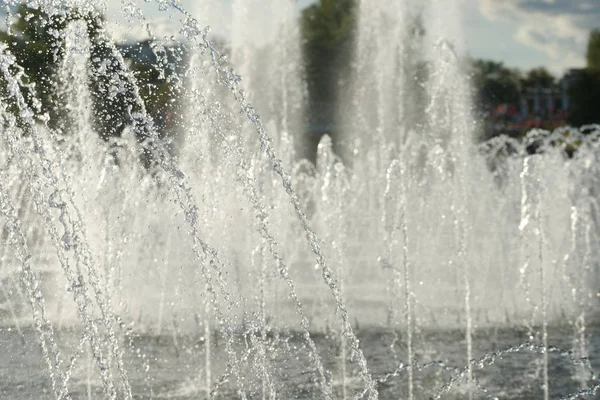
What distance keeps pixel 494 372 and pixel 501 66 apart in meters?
60.0

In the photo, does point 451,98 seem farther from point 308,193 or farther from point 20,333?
point 20,333

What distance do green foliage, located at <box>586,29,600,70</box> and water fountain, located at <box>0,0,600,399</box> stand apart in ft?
116

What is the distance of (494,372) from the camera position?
7738 millimetres

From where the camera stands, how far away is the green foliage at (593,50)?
5384 cm

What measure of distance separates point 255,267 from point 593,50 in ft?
154

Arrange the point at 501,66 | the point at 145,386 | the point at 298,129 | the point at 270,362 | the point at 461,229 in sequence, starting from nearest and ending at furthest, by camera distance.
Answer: the point at 145,386
the point at 270,362
the point at 461,229
the point at 298,129
the point at 501,66

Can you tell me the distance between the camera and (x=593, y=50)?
2160 inches

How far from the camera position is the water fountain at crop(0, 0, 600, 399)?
7.04 m

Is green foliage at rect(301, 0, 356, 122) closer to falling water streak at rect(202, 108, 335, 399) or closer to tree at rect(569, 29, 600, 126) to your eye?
tree at rect(569, 29, 600, 126)

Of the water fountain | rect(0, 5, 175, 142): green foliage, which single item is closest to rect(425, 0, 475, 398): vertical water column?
the water fountain

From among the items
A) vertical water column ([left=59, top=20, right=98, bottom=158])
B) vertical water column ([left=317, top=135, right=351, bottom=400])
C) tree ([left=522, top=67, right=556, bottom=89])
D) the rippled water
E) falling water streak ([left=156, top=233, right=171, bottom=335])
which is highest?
tree ([left=522, top=67, right=556, bottom=89])

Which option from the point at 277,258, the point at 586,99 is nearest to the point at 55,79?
the point at 277,258

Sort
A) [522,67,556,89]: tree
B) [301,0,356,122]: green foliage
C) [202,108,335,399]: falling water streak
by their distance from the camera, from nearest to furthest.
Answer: [202,108,335,399]: falling water streak → [301,0,356,122]: green foliage → [522,67,556,89]: tree

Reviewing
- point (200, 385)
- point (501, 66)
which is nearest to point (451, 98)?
point (200, 385)
